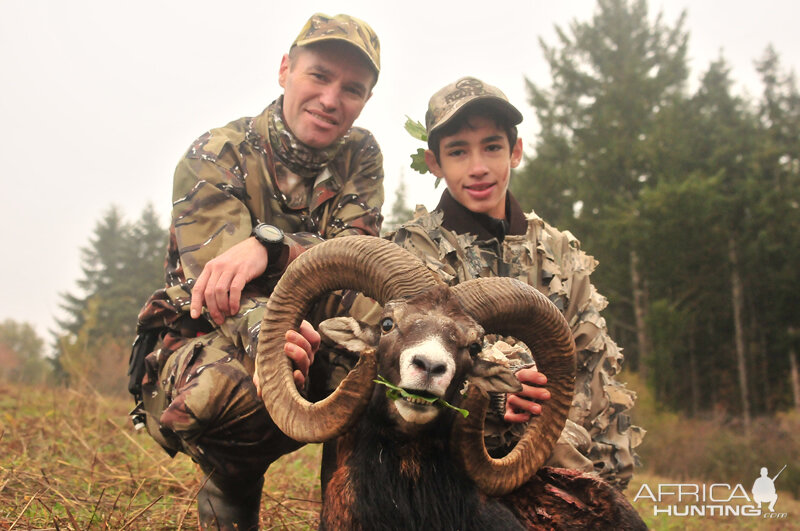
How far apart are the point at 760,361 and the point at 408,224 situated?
30827 millimetres

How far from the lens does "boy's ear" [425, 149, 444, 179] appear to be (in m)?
5.69

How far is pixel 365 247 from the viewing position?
11.5 ft

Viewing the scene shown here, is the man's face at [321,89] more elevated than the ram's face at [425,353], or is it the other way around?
the man's face at [321,89]

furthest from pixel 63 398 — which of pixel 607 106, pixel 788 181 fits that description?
pixel 788 181

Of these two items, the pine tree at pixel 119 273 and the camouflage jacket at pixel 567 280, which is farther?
the pine tree at pixel 119 273

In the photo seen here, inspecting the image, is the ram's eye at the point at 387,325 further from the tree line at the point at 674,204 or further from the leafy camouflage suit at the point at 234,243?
the tree line at the point at 674,204

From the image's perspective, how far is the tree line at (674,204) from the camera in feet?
87.0

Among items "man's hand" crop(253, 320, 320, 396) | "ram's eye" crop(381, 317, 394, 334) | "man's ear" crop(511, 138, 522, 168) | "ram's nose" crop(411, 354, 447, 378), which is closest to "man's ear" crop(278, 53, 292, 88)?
"man's ear" crop(511, 138, 522, 168)

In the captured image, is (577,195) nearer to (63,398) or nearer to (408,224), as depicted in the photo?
(63,398)

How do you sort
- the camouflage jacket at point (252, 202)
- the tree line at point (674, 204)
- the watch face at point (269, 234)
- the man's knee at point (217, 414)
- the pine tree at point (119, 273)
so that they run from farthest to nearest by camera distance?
the pine tree at point (119, 273), the tree line at point (674, 204), the camouflage jacket at point (252, 202), the watch face at point (269, 234), the man's knee at point (217, 414)

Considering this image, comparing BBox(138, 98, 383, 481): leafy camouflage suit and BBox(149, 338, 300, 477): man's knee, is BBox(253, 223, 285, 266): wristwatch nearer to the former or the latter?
BBox(138, 98, 383, 481): leafy camouflage suit

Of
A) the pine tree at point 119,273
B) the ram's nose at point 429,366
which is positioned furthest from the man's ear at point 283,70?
the pine tree at point 119,273

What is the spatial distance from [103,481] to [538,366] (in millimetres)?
4415

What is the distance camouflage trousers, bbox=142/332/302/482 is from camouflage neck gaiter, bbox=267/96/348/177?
139cm
